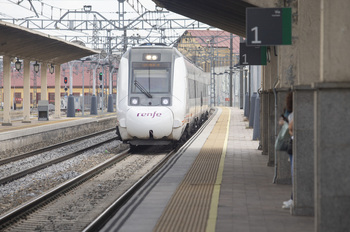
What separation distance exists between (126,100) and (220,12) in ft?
12.2

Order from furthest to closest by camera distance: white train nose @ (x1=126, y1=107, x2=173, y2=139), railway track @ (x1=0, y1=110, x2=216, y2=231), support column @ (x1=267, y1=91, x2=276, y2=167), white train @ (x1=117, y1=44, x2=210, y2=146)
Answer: white train @ (x1=117, y1=44, x2=210, y2=146)
white train nose @ (x1=126, y1=107, x2=173, y2=139)
support column @ (x1=267, y1=91, x2=276, y2=167)
railway track @ (x1=0, y1=110, x2=216, y2=231)

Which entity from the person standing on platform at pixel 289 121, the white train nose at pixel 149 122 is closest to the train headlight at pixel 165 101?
the white train nose at pixel 149 122

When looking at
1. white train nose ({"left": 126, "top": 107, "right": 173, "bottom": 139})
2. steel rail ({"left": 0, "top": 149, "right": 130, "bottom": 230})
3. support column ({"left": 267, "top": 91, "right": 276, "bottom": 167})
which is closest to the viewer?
steel rail ({"left": 0, "top": 149, "right": 130, "bottom": 230})

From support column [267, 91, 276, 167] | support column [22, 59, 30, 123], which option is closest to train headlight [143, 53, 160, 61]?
support column [267, 91, 276, 167]

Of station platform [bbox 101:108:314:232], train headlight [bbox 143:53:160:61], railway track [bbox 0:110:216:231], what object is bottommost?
railway track [bbox 0:110:216:231]

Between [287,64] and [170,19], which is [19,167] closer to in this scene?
[287,64]

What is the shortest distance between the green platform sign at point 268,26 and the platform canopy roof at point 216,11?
14.9ft

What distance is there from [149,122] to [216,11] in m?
3.65

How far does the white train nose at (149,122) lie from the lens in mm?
18062

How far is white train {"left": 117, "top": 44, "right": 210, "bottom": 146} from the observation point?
59.6 feet

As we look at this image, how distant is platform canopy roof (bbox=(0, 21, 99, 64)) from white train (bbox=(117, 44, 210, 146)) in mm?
4822

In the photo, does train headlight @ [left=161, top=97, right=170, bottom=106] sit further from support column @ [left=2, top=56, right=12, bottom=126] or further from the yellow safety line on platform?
support column @ [left=2, top=56, right=12, bottom=126]

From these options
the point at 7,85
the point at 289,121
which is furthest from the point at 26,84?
the point at 289,121

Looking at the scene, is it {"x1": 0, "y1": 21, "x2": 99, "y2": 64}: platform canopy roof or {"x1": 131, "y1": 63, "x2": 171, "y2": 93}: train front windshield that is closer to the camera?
{"x1": 131, "y1": 63, "x2": 171, "y2": 93}: train front windshield
